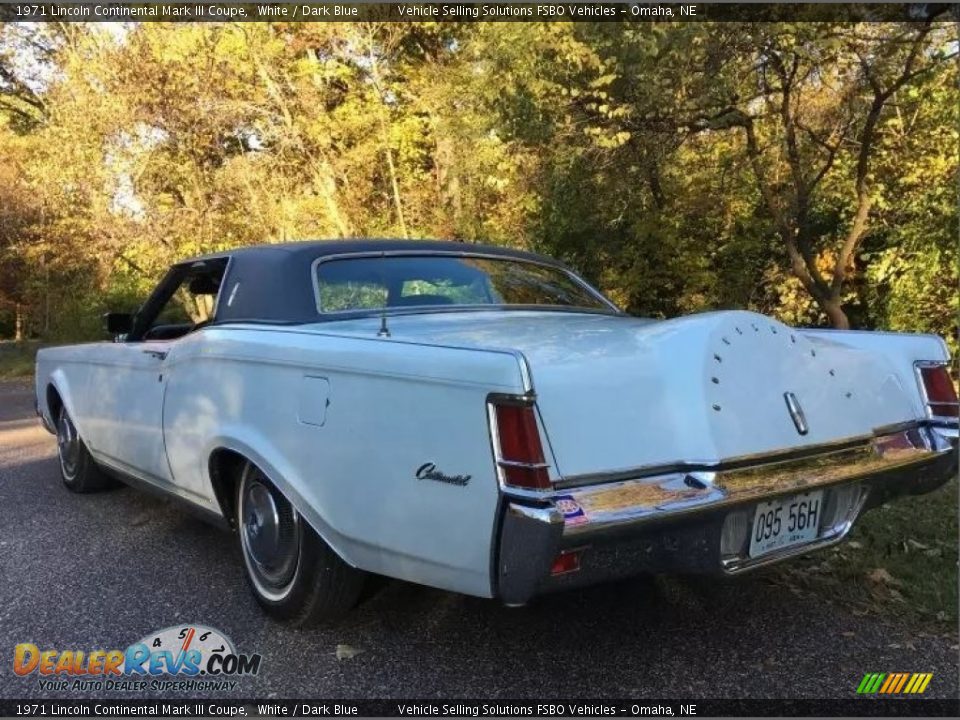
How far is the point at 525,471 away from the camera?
2201 mm

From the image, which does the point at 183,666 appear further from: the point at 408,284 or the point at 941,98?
the point at 941,98

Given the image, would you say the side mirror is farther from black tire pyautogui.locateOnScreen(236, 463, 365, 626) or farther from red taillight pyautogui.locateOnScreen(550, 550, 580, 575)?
red taillight pyautogui.locateOnScreen(550, 550, 580, 575)

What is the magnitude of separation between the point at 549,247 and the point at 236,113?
267 inches

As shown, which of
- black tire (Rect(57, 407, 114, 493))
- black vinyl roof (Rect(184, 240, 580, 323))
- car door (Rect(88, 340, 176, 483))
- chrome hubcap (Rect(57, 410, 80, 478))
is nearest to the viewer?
black vinyl roof (Rect(184, 240, 580, 323))

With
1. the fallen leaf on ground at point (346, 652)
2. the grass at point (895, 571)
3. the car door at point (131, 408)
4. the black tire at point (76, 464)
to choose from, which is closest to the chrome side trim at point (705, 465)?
the grass at point (895, 571)

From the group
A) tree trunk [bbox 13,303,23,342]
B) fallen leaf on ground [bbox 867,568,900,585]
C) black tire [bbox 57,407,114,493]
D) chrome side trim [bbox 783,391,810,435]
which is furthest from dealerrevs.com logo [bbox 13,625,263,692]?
tree trunk [bbox 13,303,23,342]

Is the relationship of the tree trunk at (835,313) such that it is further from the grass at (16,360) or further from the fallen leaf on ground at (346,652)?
the grass at (16,360)

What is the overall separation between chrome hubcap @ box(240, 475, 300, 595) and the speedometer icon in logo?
28 centimetres

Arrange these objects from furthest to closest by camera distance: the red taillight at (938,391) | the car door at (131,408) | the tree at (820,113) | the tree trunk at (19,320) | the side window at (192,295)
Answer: the tree trunk at (19,320)
the tree at (820,113)
the side window at (192,295)
the car door at (131,408)
the red taillight at (938,391)

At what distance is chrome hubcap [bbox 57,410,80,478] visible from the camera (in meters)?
5.23

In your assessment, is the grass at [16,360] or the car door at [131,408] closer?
the car door at [131,408]

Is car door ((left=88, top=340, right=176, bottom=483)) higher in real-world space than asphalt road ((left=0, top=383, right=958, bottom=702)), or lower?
higher

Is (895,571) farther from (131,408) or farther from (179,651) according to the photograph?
(131,408)

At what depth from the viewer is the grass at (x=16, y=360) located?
15977 millimetres
